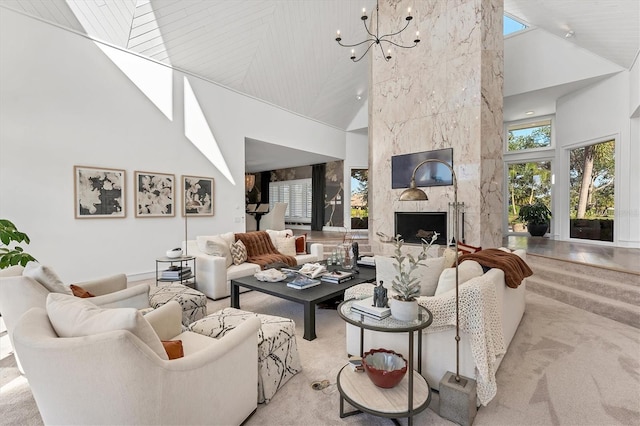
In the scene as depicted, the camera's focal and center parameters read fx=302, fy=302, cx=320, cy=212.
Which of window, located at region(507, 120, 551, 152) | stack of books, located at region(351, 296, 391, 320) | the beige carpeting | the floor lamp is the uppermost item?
window, located at region(507, 120, 551, 152)

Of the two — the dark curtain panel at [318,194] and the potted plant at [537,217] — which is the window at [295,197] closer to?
the dark curtain panel at [318,194]

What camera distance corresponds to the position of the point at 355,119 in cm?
938

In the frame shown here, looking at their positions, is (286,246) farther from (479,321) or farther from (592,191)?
(592,191)

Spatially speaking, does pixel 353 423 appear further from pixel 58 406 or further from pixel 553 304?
pixel 553 304

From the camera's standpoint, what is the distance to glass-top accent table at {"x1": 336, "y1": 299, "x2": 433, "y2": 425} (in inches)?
63.9

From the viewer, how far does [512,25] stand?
270 inches

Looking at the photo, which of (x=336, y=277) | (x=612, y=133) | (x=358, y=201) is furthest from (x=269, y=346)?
(x=358, y=201)

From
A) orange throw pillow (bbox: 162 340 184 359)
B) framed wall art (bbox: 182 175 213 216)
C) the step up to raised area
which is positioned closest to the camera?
orange throw pillow (bbox: 162 340 184 359)

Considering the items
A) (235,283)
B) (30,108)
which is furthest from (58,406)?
(30,108)

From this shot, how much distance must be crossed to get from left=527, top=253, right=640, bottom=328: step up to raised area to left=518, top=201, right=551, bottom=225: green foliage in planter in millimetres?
3799

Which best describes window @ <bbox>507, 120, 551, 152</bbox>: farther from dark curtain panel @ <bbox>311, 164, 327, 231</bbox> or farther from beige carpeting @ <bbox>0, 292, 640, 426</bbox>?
beige carpeting @ <bbox>0, 292, 640, 426</bbox>

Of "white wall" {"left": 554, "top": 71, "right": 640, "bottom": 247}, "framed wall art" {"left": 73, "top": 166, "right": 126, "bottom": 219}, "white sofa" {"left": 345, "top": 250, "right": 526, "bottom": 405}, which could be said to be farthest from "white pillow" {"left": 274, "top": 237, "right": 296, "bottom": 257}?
"white wall" {"left": 554, "top": 71, "right": 640, "bottom": 247}

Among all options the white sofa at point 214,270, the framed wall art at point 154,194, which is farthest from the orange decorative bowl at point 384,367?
the framed wall art at point 154,194

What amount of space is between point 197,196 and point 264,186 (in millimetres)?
6580
